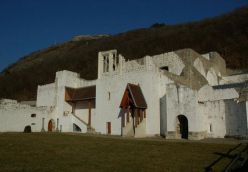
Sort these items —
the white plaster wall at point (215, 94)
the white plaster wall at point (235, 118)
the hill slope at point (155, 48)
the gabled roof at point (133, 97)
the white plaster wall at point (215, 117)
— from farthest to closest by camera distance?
the hill slope at point (155, 48), the white plaster wall at point (215, 94), the gabled roof at point (133, 97), the white plaster wall at point (215, 117), the white plaster wall at point (235, 118)

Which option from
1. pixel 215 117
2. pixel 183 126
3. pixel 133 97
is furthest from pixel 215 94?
pixel 133 97

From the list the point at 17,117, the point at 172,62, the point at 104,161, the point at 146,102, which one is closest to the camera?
the point at 104,161

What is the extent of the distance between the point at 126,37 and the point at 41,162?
89128 mm

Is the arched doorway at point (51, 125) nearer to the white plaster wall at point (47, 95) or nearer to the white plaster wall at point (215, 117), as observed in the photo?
the white plaster wall at point (47, 95)

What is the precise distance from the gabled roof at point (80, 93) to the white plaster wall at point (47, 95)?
2.46 m

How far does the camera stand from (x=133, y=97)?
2867 centimetres

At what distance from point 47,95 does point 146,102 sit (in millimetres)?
18302

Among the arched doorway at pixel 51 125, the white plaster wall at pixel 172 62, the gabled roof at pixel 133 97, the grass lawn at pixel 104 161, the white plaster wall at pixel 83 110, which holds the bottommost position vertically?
the grass lawn at pixel 104 161

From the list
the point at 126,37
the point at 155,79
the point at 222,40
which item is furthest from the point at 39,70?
the point at 155,79

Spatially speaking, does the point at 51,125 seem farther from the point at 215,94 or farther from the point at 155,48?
the point at 155,48

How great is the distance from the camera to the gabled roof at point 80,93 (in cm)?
3739

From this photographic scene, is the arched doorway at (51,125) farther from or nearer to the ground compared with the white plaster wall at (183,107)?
nearer to the ground

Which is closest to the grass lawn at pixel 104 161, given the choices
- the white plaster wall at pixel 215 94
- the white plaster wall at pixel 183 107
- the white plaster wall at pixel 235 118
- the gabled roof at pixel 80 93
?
the white plaster wall at pixel 183 107

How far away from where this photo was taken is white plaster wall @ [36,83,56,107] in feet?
133
